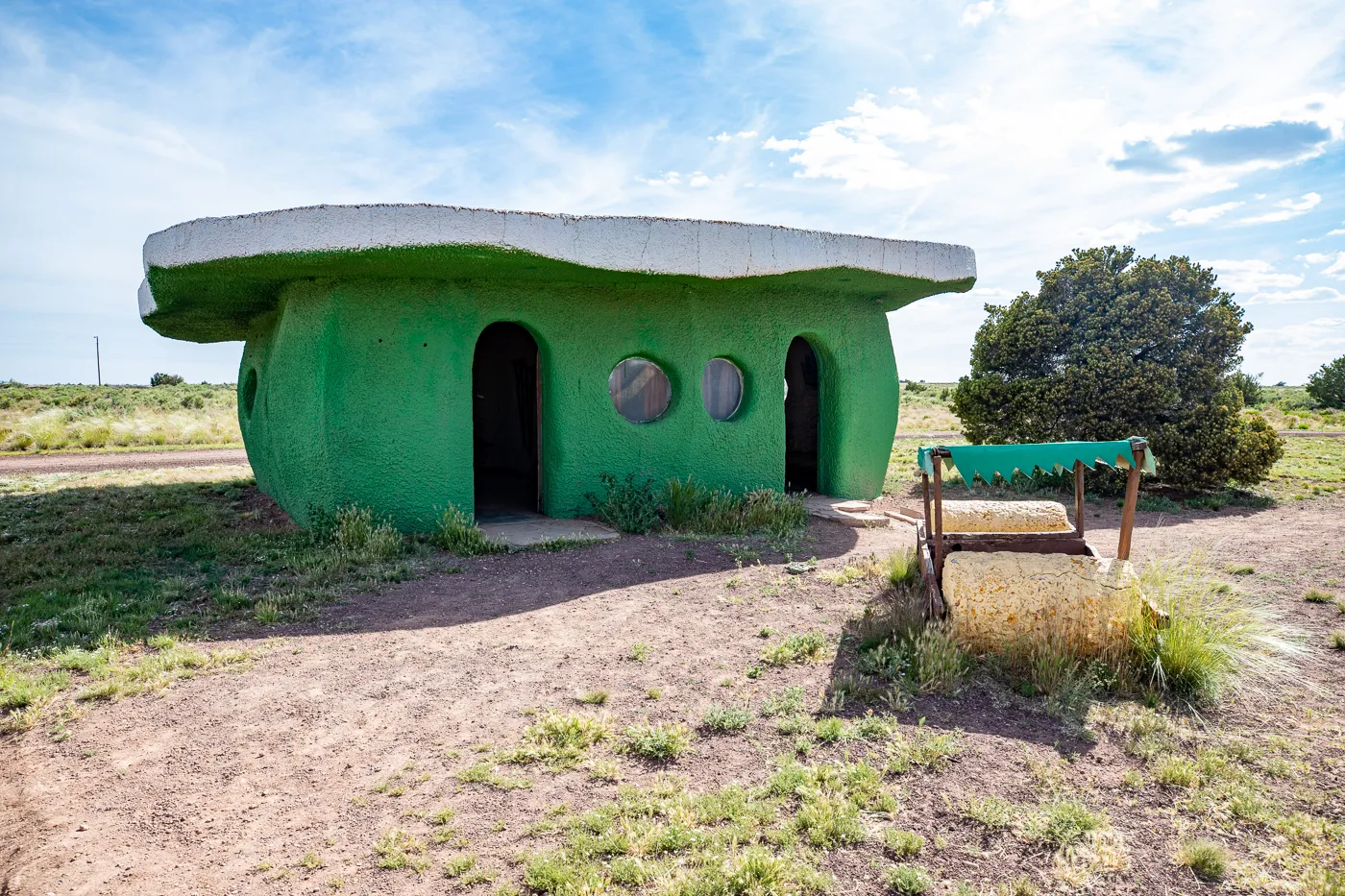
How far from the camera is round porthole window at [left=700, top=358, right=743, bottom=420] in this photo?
10125 mm

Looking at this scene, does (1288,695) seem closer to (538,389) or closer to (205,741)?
(205,741)

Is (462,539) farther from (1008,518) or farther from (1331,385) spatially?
(1331,385)

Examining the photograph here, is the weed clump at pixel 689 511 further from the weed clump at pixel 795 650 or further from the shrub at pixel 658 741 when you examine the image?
the shrub at pixel 658 741

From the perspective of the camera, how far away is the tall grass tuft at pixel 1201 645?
4426 millimetres

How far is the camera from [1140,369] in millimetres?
11359

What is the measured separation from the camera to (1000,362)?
41.4 feet

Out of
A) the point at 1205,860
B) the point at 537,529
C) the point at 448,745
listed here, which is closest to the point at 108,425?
the point at 537,529

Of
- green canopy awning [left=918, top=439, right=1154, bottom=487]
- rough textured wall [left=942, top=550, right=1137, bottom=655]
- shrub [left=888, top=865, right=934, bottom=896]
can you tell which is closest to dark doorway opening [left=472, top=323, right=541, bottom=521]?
green canopy awning [left=918, top=439, right=1154, bottom=487]

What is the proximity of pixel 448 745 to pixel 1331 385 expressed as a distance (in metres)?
35.4

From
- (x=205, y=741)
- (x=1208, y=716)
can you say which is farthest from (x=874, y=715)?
(x=205, y=741)

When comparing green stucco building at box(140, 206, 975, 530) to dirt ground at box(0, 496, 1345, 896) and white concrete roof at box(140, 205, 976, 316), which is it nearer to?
white concrete roof at box(140, 205, 976, 316)

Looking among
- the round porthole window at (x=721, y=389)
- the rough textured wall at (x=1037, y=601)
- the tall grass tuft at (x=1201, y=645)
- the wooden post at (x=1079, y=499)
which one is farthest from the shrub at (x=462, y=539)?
the tall grass tuft at (x=1201, y=645)

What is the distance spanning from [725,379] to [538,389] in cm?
250

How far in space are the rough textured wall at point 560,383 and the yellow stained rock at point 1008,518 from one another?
3.78 meters
